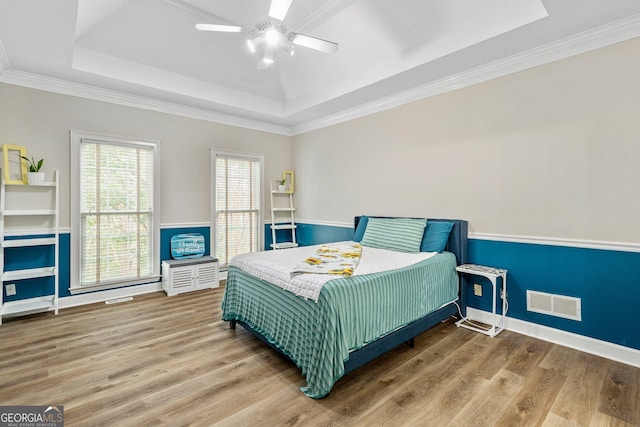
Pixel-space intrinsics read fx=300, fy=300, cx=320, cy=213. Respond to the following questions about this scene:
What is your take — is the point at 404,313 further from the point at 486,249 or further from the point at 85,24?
the point at 85,24

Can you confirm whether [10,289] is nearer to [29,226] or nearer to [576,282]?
[29,226]

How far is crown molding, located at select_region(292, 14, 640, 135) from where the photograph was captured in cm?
244

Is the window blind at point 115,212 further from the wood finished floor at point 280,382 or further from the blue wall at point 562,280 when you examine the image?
the wood finished floor at point 280,382

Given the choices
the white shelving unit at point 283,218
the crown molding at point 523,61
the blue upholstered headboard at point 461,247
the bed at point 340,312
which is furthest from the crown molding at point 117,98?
the blue upholstered headboard at point 461,247

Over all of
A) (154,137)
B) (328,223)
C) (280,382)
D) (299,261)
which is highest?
(154,137)

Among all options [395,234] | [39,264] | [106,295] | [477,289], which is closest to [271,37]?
[395,234]

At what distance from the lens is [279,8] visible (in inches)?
89.2

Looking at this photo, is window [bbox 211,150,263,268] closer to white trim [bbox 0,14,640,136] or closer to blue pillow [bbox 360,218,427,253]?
white trim [bbox 0,14,640,136]

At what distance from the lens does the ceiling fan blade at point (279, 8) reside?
7.23 ft

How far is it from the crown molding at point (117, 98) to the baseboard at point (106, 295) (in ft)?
8.07

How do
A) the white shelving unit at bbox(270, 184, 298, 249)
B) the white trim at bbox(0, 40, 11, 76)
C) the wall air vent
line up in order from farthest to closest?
the white shelving unit at bbox(270, 184, 298, 249), the white trim at bbox(0, 40, 11, 76), the wall air vent

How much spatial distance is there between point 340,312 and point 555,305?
2211 mm

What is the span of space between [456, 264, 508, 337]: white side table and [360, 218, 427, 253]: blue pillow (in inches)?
21.2

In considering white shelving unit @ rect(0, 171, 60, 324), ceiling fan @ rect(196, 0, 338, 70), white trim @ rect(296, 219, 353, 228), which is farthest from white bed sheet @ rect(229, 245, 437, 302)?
white shelving unit @ rect(0, 171, 60, 324)
